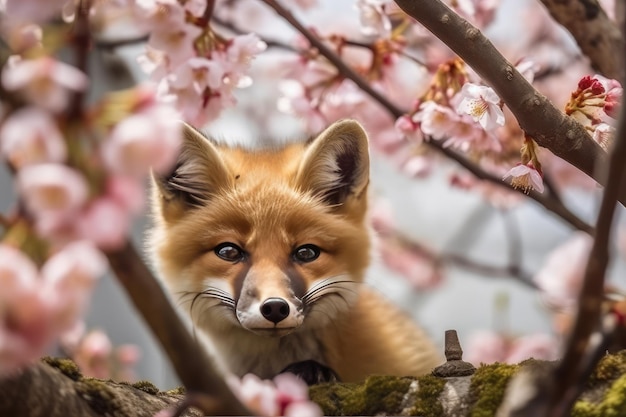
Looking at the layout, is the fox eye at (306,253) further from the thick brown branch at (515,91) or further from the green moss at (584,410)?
the green moss at (584,410)

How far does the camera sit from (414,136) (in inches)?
73.9

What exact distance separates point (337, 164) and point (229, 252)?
1.23ft

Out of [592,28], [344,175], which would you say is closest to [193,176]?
[344,175]

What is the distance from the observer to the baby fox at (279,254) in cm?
169

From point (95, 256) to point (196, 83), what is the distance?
1.06m

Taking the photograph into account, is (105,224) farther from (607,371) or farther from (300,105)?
(300,105)

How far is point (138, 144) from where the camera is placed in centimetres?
75

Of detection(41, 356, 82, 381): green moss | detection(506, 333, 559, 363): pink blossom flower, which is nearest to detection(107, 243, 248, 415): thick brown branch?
detection(41, 356, 82, 381): green moss

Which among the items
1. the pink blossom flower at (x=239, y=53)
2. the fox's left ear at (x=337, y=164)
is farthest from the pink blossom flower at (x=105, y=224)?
the fox's left ear at (x=337, y=164)

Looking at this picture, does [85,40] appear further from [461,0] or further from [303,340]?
[461,0]

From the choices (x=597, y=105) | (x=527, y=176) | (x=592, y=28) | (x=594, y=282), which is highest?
(x=592, y=28)

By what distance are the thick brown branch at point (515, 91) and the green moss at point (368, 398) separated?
0.48m

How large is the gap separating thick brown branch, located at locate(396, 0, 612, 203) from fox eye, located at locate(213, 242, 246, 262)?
0.65 m

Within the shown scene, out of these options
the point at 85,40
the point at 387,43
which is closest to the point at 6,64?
the point at 85,40
